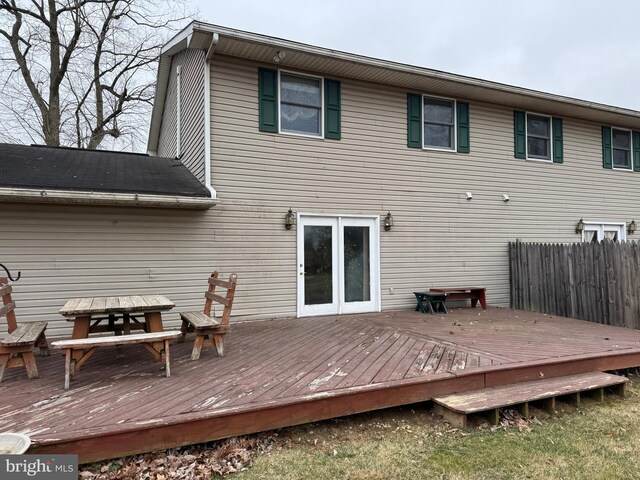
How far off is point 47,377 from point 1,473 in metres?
1.59

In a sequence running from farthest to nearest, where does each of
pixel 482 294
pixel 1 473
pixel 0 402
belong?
pixel 482 294
pixel 0 402
pixel 1 473

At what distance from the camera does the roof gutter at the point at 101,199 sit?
5.10 m

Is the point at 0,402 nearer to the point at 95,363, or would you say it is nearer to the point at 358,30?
the point at 95,363

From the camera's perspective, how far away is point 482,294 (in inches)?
322

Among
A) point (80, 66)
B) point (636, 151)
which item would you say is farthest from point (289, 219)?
point (80, 66)

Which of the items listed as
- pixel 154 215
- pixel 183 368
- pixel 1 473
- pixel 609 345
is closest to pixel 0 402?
pixel 1 473

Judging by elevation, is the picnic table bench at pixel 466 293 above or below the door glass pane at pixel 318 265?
below

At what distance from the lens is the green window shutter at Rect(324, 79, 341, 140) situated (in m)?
7.35

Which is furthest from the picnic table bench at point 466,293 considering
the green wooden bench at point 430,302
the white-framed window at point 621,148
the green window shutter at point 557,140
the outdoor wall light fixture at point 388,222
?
the white-framed window at point 621,148

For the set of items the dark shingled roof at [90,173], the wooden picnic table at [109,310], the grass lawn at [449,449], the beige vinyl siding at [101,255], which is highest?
the dark shingled roof at [90,173]

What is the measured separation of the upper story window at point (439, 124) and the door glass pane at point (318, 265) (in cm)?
277

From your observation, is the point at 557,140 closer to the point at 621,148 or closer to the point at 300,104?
the point at 621,148

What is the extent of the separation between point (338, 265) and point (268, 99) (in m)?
3.26

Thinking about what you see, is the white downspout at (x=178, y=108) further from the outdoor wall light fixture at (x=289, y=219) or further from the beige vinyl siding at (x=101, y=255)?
the outdoor wall light fixture at (x=289, y=219)
